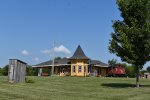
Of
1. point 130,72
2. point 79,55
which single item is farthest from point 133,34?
point 130,72

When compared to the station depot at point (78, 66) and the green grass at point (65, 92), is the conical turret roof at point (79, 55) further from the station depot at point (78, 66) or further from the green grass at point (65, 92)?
the green grass at point (65, 92)

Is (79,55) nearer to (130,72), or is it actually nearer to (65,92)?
(130,72)

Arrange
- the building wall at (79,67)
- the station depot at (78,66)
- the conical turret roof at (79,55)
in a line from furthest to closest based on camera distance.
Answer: the conical turret roof at (79,55) → the station depot at (78,66) → the building wall at (79,67)

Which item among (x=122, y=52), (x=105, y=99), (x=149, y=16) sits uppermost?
(x=149, y=16)

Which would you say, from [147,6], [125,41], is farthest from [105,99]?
[147,6]

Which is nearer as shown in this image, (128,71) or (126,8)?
(126,8)

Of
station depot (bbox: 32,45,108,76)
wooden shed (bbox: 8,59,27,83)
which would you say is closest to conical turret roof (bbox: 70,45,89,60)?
station depot (bbox: 32,45,108,76)

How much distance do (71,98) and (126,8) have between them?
14896 millimetres

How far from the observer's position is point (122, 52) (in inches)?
1304

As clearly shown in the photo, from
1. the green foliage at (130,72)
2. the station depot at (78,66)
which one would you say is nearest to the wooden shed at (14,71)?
the station depot at (78,66)

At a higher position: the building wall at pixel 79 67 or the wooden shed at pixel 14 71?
the building wall at pixel 79 67

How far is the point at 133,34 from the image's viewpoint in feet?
106

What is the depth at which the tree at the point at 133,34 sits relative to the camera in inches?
1259

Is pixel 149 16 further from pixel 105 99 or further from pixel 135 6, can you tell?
pixel 105 99
